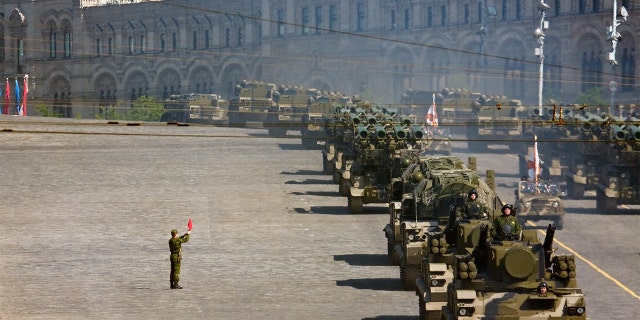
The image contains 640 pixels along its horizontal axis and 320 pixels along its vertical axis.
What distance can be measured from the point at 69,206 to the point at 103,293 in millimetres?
24342

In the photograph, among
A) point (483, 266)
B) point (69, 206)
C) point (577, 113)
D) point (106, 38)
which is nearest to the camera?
point (483, 266)

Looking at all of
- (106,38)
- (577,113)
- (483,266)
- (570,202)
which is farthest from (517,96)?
(483,266)

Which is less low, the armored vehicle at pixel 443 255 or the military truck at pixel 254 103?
the military truck at pixel 254 103

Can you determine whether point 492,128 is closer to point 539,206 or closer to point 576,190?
point 576,190

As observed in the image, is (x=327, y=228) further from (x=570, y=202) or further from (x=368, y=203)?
(x=570, y=202)

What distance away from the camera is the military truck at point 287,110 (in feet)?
312

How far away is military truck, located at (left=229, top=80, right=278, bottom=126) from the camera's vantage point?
99812 mm

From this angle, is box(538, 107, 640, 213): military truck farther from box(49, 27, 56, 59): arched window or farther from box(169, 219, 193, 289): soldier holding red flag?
box(49, 27, 56, 59): arched window

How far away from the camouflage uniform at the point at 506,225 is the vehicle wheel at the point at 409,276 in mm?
7371

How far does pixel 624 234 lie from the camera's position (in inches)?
2228

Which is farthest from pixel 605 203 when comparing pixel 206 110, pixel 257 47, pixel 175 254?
pixel 257 47

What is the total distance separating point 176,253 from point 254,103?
6088cm

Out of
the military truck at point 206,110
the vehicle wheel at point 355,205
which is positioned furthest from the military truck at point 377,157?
the military truck at point 206,110

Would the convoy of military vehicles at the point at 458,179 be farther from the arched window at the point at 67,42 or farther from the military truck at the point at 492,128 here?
the arched window at the point at 67,42
